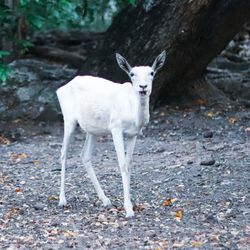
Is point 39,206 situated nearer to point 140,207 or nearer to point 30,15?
point 140,207

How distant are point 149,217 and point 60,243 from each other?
975 millimetres

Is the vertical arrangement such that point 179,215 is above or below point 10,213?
above

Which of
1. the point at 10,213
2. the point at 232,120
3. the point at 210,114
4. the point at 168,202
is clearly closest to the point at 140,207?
the point at 168,202

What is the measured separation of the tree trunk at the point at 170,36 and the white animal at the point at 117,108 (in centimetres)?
411

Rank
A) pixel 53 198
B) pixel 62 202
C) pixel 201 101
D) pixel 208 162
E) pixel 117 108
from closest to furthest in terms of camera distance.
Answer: pixel 117 108 < pixel 62 202 < pixel 53 198 < pixel 208 162 < pixel 201 101

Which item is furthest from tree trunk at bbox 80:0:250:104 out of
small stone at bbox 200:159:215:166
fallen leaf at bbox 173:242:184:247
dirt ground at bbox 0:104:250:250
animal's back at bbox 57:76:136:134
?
fallen leaf at bbox 173:242:184:247

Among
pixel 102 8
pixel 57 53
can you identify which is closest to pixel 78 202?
pixel 57 53

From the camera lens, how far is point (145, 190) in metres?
7.48

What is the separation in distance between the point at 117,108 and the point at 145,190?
1269 millimetres

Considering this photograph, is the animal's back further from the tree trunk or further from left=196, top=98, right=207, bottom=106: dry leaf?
left=196, top=98, right=207, bottom=106: dry leaf

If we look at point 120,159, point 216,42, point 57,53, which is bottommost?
point 57,53

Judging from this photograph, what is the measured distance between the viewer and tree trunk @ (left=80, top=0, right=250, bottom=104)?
10.9m

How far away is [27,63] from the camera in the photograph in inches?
502

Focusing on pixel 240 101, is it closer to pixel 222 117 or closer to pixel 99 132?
pixel 222 117
